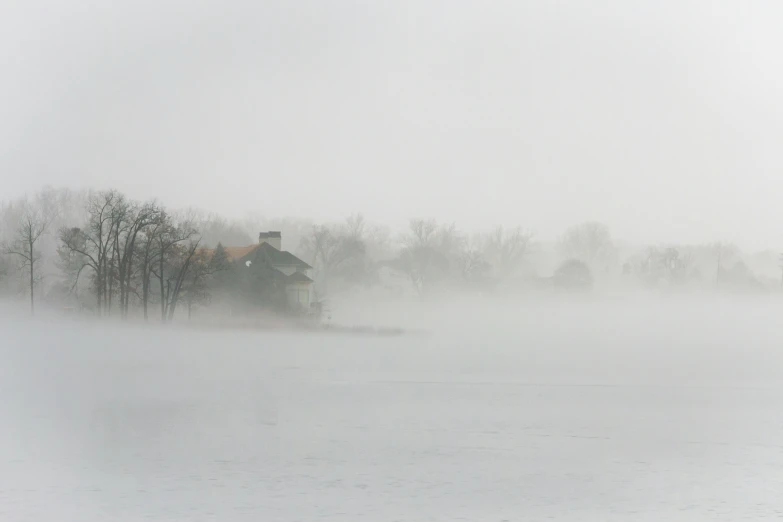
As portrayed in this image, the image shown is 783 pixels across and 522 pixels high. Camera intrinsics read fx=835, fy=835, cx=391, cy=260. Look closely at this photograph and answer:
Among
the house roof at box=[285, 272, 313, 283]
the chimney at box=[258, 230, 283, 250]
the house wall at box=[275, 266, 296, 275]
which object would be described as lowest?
the house roof at box=[285, 272, 313, 283]

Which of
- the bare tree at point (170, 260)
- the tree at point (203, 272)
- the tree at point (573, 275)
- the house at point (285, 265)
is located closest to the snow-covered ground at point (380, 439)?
the tree at point (203, 272)

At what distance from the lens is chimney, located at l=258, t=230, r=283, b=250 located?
65688 mm

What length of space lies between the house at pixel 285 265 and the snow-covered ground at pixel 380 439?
13142 millimetres

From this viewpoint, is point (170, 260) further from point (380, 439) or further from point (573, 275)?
point (380, 439)

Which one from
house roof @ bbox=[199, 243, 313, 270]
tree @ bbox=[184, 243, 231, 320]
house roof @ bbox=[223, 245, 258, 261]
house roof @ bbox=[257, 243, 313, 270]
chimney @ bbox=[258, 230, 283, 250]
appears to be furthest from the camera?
chimney @ bbox=[258, 230, 283, 250]

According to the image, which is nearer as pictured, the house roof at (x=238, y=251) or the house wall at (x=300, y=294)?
the house roof at (x=238, y=251)

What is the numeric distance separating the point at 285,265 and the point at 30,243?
60.4ft

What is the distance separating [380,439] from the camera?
787 inches

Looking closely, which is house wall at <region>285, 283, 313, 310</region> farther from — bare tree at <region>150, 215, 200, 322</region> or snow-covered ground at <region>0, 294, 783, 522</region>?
snow-covered ground at <region>0, 294, 783, 522</region>

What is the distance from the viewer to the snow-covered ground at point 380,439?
46.3 feet

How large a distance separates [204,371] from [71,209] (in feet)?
110

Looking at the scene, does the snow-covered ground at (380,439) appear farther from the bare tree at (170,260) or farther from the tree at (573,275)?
the tree at (573,275)

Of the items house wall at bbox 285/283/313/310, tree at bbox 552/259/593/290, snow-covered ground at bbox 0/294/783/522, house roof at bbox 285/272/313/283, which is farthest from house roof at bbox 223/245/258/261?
tree at bbox 552/259/593/290

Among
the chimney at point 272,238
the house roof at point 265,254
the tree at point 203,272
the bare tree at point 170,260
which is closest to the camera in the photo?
the tree at point 203,272
